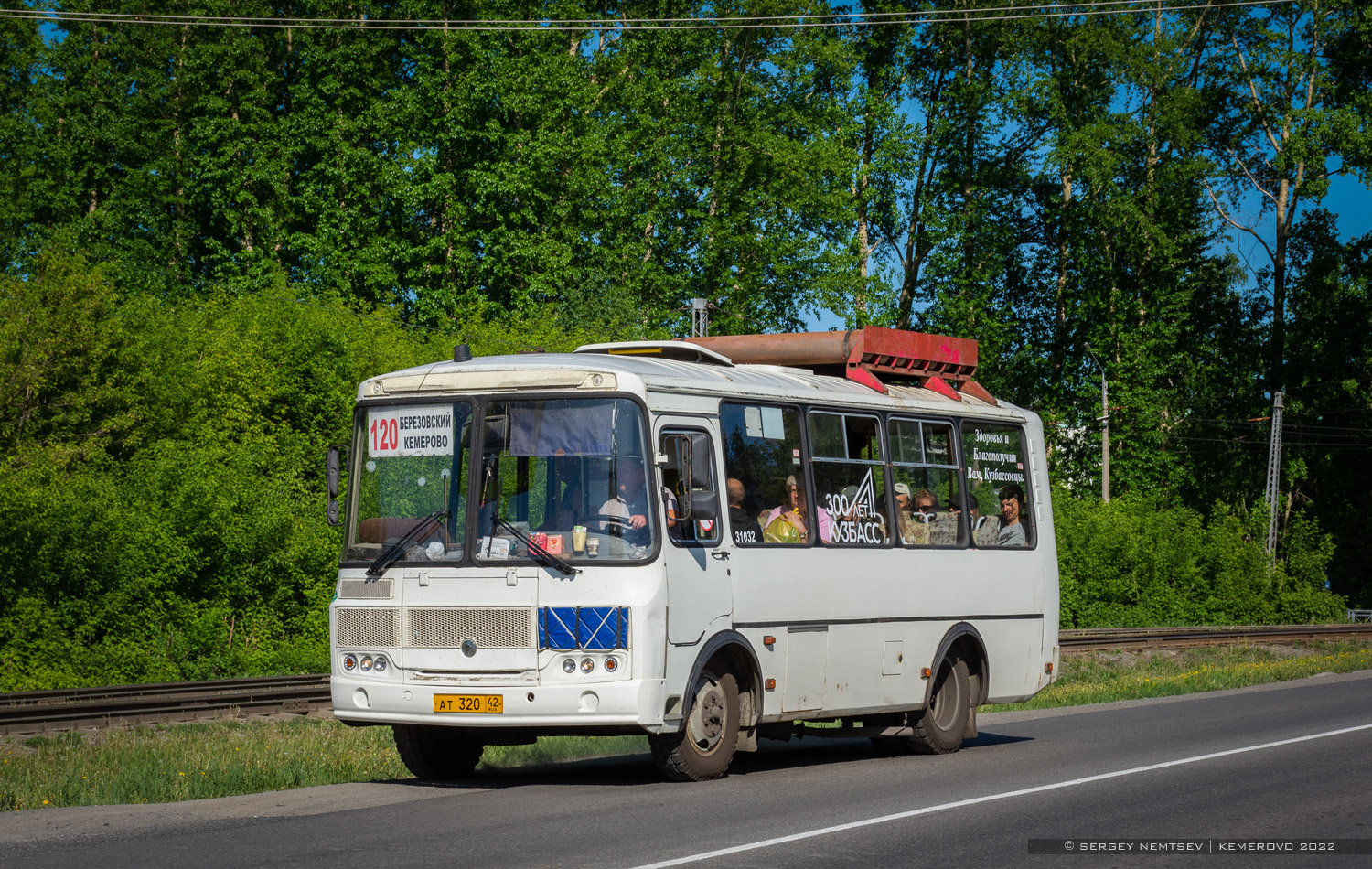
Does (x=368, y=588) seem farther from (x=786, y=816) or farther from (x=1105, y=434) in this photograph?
(x=1105, y=434)

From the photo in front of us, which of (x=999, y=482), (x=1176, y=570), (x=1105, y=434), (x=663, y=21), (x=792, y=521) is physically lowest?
(x=1176, y=570)

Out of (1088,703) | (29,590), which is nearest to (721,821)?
(1088,703)

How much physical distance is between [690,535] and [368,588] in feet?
7.77

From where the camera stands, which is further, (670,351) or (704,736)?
(670,351)

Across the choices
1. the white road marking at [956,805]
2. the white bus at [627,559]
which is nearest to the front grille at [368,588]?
the white bus at [627,559]

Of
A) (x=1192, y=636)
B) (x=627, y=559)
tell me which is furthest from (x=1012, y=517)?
(x=1192, y=636)

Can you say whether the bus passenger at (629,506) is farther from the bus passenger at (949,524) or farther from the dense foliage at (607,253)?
the dense foliage at (607,253)

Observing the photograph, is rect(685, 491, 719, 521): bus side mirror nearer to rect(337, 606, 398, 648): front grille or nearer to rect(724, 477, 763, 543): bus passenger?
rect(724, 477, 763, 543): bus passenger

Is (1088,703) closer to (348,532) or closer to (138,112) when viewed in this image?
(348,532)

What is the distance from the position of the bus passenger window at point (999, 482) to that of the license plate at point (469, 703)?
579cm

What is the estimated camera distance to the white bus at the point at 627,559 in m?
11.2

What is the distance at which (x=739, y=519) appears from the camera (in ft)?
40.6

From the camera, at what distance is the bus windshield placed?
11312 mm

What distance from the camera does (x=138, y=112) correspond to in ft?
152
